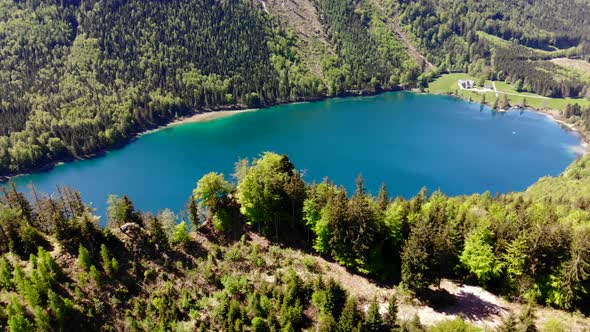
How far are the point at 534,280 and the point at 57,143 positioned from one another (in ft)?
549

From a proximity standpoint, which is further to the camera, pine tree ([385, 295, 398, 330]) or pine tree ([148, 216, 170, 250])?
pine tree ([148, 216, 170, 250])

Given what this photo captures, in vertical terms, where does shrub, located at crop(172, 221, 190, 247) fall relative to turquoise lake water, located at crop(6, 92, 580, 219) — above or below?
above

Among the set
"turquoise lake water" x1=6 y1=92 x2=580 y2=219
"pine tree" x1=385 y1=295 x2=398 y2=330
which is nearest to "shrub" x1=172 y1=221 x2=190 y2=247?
"pine tree" x1=385 y1=295 x2=398 y2=330

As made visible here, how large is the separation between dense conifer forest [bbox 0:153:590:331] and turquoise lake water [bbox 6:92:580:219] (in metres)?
56.3

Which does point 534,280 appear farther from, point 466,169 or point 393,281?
point 466,169

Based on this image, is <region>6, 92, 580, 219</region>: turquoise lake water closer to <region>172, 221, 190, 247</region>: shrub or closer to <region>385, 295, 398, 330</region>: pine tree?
<region>172, 221, 190, 247</region>: shrub

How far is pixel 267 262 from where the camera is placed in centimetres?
5747

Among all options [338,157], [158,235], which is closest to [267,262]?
[158,235]

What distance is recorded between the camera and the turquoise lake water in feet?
428

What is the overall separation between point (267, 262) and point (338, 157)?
9889cm

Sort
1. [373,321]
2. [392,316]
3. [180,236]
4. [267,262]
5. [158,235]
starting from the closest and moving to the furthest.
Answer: [373,321] < [392,316] < [158,235] < [267,262] < [180,236]

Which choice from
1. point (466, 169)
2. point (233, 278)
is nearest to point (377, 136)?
point (466, 169)

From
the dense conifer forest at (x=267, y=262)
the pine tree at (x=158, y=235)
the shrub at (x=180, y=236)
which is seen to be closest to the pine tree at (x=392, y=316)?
the dense conifer forest at (x=267, y=262)

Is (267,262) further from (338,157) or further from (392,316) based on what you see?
(338,157)
